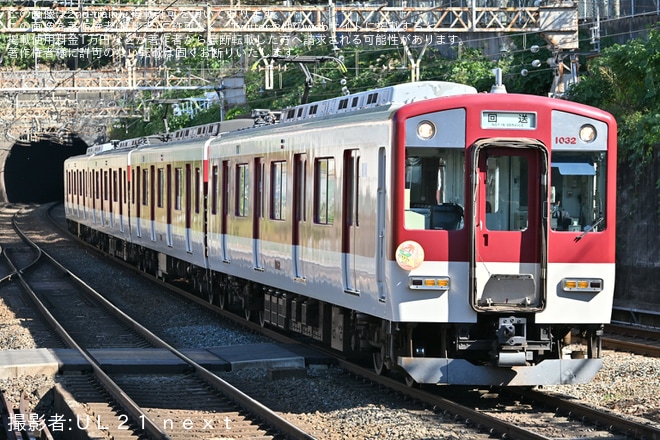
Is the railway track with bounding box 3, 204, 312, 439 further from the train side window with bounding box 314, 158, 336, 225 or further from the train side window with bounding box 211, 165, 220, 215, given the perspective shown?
the train side window with bounding box 211, 165, 220, 215

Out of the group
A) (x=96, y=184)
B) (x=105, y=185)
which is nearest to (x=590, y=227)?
(x=105, y=185)

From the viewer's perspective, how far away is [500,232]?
34.8ft

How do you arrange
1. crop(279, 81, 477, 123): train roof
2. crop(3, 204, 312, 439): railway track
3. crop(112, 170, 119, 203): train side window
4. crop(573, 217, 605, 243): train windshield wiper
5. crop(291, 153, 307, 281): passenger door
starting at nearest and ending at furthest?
1. crop(3, 204, 312, 439): railway track
2. crop(573, 217, 605, 243): train windshield wiper
3. crop(279, 81, 477, 123): train roof
4. crop(291, 153, 307, 281): passenger door
5. crop(112, 170, 119, 203): train side window

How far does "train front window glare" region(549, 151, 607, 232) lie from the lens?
1078 cm

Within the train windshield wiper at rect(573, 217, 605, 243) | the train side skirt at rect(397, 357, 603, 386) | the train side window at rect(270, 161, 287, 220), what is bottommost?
the train side skirt at rect(397, 357, 603, 386)

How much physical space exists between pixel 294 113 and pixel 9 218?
46172 millimetres

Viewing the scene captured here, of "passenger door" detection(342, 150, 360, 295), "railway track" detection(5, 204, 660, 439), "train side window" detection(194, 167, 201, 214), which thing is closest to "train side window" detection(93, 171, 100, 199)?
"train side window" detection(194, 167, 201, 214)

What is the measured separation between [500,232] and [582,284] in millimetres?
854

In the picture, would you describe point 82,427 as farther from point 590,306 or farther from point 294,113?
point 294,113

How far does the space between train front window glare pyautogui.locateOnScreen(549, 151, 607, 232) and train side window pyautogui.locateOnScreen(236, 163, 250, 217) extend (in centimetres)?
649

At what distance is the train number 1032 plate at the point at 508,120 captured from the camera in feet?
35.0

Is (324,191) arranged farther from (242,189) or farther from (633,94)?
(633,94)

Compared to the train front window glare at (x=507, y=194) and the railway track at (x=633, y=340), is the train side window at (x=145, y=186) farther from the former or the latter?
the train front window glare at (x=507, y=194)

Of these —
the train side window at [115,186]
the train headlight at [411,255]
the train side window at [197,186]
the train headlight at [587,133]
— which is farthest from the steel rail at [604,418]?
the train side window at [115,186]
